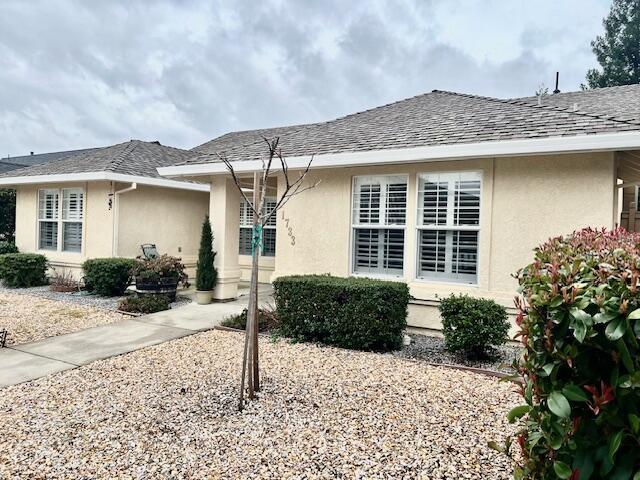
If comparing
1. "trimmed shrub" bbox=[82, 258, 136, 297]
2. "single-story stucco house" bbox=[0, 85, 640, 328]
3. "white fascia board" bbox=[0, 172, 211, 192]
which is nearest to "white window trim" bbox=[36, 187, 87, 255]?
"white fascia board" bbox=[0, 172, 211, 192]

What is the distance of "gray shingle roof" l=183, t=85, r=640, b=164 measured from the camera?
6266 millimetres

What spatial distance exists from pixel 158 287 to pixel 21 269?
5183 mm

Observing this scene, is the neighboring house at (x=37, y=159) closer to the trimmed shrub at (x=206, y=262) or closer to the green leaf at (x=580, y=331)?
the trimmed shrub at (x=206, y=262)

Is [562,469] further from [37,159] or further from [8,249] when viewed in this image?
[37,159]

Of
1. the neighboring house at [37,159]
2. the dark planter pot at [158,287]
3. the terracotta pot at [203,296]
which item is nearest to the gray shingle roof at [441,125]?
the dark planter pot at [158,287]

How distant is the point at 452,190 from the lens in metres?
7.00

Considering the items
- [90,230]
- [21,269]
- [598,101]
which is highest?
[598,101]

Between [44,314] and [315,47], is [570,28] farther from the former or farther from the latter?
[44,314]

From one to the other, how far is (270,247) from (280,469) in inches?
401

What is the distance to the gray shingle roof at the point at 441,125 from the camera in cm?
627

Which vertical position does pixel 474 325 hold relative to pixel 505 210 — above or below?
below

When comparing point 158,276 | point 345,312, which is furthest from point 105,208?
point 345,312

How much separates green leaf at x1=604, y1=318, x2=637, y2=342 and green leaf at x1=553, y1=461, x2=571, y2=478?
1.75ft

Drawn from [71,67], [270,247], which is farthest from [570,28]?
[71,67]
